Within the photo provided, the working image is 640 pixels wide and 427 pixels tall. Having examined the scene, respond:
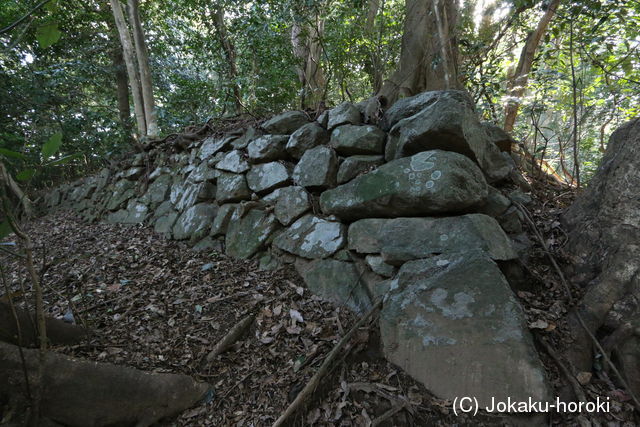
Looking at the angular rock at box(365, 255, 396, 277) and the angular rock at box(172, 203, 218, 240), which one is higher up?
the angular rock at box(172, 203, 218, 240)

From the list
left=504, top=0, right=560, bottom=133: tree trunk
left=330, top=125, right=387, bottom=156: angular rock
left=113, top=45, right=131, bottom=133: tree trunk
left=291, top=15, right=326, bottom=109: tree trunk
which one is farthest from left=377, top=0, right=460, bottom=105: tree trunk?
left=113, top=45, right=131, bottom=133: tree trunk

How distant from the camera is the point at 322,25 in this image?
20.2ft

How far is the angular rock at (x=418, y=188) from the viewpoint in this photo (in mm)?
2531

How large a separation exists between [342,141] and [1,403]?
3262 millimetres

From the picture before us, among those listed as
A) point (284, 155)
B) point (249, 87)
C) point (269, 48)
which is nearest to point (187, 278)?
point (284, 155)

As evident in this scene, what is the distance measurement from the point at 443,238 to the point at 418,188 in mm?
486

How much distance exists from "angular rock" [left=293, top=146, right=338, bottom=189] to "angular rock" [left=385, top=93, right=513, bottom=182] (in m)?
0.70

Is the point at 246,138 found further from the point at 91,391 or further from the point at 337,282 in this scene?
the point at 91,391

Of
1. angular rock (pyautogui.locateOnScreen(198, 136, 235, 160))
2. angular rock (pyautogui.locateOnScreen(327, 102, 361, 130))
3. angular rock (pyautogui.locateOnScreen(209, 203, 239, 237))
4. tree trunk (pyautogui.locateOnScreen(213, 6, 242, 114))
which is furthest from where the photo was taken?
tree trunk (pyautogui.locateOnScreen(213, 6, 242, 114))

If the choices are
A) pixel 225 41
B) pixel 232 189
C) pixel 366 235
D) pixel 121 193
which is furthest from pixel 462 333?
pixel 225 41

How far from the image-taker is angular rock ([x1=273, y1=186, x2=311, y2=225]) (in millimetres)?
3484

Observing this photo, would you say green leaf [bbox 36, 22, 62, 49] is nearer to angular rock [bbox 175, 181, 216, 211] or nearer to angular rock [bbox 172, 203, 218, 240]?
angular rock [bbox 172, 203, 218, 240]

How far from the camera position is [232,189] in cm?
423

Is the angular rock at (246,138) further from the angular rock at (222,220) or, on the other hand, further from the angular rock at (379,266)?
the angular rock at (379,266)
